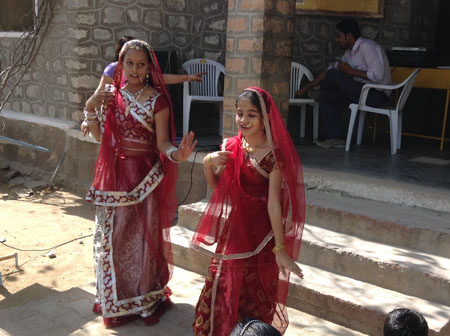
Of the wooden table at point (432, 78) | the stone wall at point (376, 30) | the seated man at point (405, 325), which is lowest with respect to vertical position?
the seated man at point (405, 325)

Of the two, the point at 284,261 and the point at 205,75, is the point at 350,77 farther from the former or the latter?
the point at 284,261

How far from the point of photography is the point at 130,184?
3842 millimetres

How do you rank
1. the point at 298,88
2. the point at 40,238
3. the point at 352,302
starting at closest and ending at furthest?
the point at 352,302 < the point at 40,238 < the point at 298,88

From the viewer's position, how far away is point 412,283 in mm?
3744

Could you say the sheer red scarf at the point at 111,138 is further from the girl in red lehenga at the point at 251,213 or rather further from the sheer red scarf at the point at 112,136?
the girl in red lehenga at the point at 251,213

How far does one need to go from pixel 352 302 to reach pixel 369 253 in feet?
1.64

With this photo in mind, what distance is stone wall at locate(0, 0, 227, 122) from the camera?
24.6ft

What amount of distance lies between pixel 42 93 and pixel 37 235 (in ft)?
10.3

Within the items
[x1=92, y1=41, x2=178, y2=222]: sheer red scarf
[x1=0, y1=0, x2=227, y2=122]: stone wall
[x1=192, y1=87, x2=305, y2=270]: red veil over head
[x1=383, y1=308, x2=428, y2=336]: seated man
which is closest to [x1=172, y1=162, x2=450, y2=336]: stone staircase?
[x1=192, y1=87, x2=305, y2=270]: red veil over head

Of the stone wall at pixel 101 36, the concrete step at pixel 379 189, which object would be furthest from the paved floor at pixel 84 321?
the stone wall at pixel 101 36

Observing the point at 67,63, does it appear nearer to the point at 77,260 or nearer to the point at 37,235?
the point at 37,235

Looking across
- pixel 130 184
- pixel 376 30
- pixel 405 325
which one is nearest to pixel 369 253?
pixel 130 184

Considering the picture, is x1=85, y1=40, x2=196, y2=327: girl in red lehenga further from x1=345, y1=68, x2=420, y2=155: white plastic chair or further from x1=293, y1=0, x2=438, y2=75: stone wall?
x1=293, y1=0, x2=438, y2=75: stone wall

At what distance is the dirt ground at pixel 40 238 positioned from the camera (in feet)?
15.4
